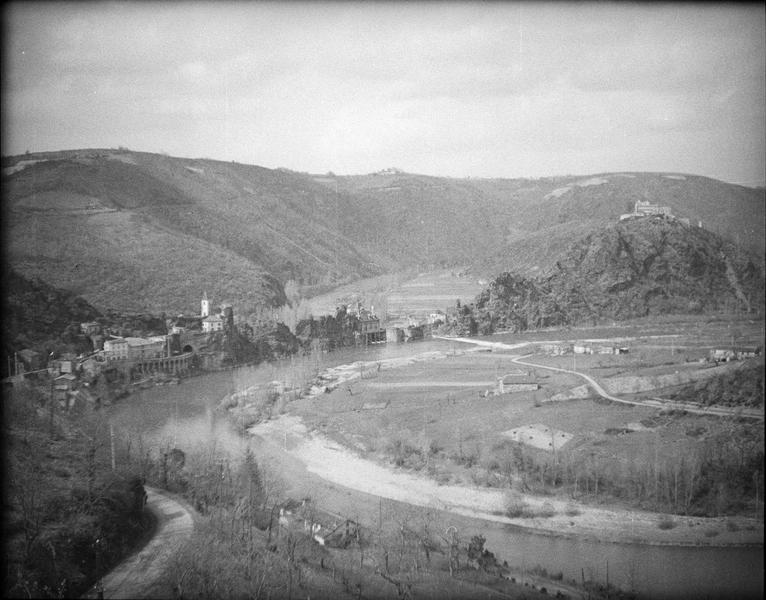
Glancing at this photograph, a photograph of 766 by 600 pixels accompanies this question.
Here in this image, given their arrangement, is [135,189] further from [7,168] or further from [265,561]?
[265,561]

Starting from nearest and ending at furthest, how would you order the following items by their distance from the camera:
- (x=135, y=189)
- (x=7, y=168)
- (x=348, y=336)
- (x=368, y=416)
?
(x=368, y=416), (x=7, y=168), (x=348, y=336), (x=135, y=189)

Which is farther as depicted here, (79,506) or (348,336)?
(348,336)

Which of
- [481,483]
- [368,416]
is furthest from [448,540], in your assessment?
[368,416]

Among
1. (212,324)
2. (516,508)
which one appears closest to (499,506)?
(516,508)

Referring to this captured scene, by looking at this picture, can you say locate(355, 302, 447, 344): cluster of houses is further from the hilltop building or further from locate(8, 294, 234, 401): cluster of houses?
the hilltop building

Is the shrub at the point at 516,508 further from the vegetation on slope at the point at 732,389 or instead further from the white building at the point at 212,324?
the white building at the point at 212,324

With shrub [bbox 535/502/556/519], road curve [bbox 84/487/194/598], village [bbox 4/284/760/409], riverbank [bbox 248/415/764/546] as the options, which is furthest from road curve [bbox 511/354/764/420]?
road curve [bbox 84/487/194/598]

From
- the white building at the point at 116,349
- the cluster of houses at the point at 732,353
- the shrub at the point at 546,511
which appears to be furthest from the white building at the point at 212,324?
the cluster of houses at the point at 732,353

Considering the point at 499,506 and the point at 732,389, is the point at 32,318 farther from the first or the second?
the point at 732,389
